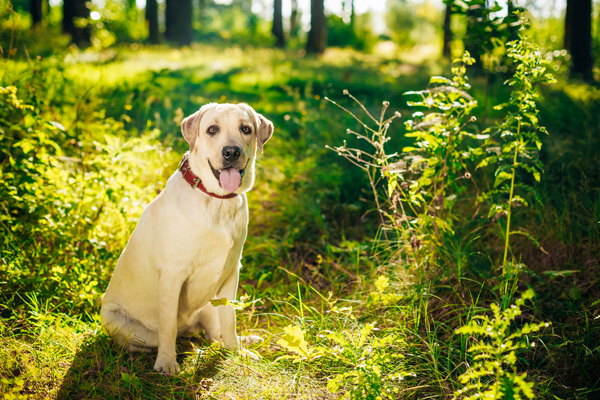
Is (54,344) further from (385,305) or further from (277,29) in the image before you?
(277,29)

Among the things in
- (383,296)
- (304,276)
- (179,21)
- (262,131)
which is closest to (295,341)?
(383,296)

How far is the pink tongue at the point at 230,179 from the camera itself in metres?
2.41

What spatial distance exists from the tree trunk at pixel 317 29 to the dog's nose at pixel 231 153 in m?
13.9

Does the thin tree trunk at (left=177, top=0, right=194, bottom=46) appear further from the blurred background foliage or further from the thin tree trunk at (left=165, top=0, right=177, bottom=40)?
the blurred background foliage

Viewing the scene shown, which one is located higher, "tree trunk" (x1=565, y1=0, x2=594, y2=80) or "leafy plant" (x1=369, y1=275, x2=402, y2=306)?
"tree trunk" (x1=565, y1=0, x2=594, y2=80)

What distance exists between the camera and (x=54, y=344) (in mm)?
2584

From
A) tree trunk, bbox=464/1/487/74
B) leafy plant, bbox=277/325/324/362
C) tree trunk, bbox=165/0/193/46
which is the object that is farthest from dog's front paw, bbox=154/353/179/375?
tree trunk, bbox=165/0/193/46

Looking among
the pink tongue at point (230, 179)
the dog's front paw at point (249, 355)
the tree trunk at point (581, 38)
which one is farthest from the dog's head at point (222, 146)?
the tree trunk at point (581, 38)

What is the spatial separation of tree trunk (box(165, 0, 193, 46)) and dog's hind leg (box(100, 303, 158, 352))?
14.1 metres

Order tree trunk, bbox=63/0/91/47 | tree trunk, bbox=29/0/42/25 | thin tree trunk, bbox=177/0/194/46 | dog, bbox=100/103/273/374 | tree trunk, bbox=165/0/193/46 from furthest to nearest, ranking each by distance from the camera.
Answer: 1. tree trunk, bbox=29/0/42/25
2. thin tree trunk, bbox=177/0/194/46
3. tree trunk, bbox=165/0/193/46
4. tree trunk, bbox=63/0/91/47
5. dog, bbox=100/103/273/374

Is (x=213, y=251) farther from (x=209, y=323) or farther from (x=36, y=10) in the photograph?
(x=36, y=10)

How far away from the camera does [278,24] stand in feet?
61.6

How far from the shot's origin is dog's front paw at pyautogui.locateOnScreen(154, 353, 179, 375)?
2516mm

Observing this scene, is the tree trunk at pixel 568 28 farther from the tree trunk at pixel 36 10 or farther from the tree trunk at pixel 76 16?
the tree trunk at pixel 36 10
